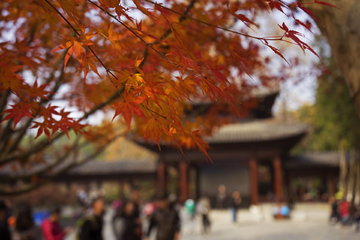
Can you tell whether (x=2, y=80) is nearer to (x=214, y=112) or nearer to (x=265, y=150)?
(x=214, y=112)

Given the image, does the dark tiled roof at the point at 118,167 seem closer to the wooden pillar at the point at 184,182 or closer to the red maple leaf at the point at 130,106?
the wooden pillar at the point at 184,182

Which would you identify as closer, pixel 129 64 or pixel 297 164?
pixel 129 64

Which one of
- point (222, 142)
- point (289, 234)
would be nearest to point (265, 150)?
point (222, 142)

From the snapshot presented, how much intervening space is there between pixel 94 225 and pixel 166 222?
43.2 inches

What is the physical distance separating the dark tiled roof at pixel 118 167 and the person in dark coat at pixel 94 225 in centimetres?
1472

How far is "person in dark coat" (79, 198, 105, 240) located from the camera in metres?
3.36

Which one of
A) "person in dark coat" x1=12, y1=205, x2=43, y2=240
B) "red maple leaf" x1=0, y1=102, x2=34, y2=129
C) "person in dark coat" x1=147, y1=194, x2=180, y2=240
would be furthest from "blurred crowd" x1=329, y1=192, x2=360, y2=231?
"red maple leaf" x1=0, y1=102, x2=34, y2=129

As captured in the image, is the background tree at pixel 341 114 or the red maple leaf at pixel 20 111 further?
the background tree at pixel 341 114

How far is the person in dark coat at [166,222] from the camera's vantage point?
13.5ft

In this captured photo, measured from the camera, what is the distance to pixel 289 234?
9141 millimetres

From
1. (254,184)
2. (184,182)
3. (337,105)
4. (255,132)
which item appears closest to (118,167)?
(184,182)

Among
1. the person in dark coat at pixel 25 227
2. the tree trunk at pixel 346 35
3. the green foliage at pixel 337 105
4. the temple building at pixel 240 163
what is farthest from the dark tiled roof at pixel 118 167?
the tree trunk at pixel 346 35

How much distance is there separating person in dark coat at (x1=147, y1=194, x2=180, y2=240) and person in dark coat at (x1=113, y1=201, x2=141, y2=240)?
0.24 meters

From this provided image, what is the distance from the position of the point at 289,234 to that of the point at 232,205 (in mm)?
2947
